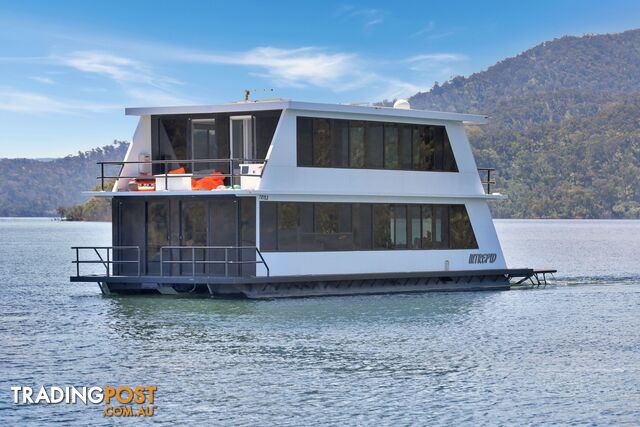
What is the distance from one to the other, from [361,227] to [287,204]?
8.73 ft

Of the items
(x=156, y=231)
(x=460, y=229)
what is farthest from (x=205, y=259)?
(x=460, y=229)

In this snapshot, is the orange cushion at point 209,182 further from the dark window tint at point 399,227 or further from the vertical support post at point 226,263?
the dark window tint at point 399,227

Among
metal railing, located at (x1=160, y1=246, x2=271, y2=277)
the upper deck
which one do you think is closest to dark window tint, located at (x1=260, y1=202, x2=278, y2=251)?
metal railing, located at (x1=160, y1=246, x2=271, y2=277)

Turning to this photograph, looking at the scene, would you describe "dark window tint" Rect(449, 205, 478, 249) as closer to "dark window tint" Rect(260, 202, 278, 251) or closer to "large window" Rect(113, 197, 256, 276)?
"dark window tint" Rect(260, 202, 278, 251)

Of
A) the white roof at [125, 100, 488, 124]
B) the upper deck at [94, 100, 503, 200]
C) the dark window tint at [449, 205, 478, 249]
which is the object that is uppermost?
the white roof at [125, 100, 488, 124]

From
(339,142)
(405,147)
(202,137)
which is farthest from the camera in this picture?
(405,147)

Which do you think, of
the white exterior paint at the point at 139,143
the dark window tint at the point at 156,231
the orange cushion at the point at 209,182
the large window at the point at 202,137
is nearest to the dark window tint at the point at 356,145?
the large window at the point at 202,137

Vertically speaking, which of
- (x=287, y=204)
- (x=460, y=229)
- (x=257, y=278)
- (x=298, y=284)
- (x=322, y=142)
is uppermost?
(x=322, y=142)

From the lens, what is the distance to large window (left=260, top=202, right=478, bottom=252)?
2881 centimetres

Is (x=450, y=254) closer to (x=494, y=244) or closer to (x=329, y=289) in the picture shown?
(x=494, y=244)

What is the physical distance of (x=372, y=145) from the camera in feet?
102

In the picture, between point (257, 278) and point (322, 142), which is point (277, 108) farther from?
point (257, 278)

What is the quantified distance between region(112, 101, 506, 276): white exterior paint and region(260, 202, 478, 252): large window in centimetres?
19

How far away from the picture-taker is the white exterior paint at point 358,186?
2886cm
